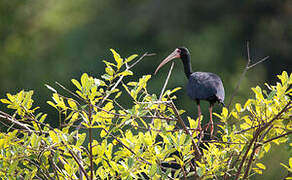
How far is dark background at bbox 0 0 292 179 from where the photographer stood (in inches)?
445

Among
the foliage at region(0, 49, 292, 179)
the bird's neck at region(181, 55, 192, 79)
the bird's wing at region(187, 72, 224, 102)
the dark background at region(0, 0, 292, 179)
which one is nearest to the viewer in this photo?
the foliage at region(0, 49, 292, 179)

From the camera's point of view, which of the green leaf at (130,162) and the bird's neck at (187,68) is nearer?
the green leaf at (130,162)

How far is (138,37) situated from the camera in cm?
1238

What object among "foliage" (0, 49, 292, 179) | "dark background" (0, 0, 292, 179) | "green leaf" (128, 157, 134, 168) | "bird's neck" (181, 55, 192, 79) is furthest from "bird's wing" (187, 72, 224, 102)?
"dark background" (0, 0, 292, 179)

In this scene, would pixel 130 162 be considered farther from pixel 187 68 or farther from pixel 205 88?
pixel 187 68

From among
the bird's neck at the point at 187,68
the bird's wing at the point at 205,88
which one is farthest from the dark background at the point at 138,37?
the bird's wing at the point at 205,88

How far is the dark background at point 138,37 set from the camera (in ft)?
37.1

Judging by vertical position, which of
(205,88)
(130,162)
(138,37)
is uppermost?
(138,37)

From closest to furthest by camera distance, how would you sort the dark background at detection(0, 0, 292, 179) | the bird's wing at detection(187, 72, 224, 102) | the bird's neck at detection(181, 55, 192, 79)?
1. the bird's wing at detection(187, 72, 224, 102)
2. the bird's neck at detection(181, 55, 192, 79)
3. the dark background at detection(0, 0, 292, 179)

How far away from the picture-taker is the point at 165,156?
2029mm

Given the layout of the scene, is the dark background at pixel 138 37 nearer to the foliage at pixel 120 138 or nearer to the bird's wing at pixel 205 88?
the bird's wing at pixel 205 88

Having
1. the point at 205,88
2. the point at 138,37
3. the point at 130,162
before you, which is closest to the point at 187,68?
the point at 205,88

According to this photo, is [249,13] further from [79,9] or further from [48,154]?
[48,154]

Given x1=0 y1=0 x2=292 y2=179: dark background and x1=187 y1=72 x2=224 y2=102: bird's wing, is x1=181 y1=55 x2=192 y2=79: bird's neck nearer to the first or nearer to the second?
x1=187 y1=72 x2=224 y2=102: bird's wing
